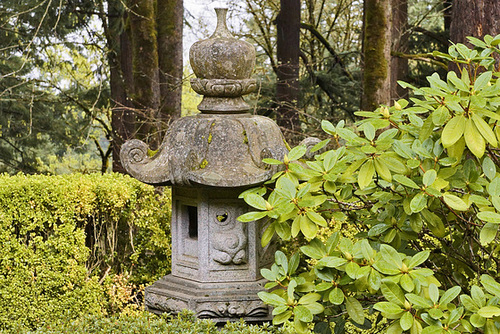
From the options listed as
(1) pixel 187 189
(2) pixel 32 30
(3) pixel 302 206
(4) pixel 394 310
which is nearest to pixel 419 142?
(3) pixel 302 206

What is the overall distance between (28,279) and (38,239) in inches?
15.8

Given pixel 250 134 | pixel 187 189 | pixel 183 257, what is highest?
pixel 250 134

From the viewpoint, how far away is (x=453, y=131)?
2.74 m

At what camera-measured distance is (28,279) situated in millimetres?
5859

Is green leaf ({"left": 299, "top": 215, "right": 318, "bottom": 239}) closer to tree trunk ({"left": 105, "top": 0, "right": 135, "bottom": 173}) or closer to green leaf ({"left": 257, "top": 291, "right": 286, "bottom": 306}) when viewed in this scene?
green leaf ({"left": 257, "top": 291, "right": 286, "bottom": 306})

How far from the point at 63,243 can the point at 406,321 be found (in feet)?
13.3

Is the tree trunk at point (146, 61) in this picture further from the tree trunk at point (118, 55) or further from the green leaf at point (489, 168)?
the green leaf at point (489, 168)

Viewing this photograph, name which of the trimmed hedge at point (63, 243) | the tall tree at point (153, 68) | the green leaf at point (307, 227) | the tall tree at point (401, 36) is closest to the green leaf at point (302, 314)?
the green leaf at point (307, 227)

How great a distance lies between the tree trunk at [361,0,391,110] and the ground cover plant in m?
4.36

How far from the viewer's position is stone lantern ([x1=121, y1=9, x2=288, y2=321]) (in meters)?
4.03

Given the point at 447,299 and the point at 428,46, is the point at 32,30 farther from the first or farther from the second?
the point at 447,299

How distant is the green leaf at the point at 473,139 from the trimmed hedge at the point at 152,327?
1.53 m

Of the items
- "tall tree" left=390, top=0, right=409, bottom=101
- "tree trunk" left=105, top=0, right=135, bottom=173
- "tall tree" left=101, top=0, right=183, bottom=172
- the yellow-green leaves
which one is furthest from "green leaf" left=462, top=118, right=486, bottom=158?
"tree trunk" left=105, top=0, right=135, bottom=173

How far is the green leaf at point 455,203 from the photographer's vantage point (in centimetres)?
278
